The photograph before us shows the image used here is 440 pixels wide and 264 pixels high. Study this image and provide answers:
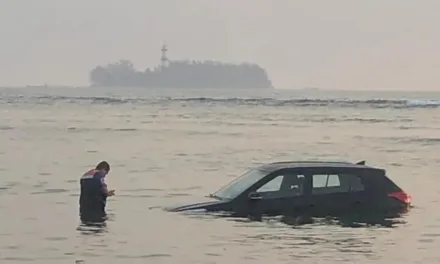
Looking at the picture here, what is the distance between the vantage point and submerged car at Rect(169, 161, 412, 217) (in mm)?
21625

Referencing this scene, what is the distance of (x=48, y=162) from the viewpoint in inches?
1544

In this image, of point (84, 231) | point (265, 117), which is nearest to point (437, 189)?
point (84, 231)

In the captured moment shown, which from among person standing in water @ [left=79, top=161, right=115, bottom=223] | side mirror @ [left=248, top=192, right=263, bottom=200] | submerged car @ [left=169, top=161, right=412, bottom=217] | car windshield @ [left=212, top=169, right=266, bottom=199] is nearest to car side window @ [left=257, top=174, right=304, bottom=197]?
submerged car @ [left=169, top=161, right=412, bottom=217]

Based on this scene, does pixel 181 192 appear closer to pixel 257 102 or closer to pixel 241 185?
pixel 241 185

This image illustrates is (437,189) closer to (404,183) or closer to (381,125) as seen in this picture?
(404,183)

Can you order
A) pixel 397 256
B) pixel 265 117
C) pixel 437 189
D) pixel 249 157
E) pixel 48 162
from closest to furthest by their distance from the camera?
pixel 397 256 → pixel 437 189 → pixel 48 162 → pixel 249 157 → pixel 265 117

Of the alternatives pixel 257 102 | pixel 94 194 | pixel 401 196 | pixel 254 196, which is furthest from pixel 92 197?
pixel 257 102

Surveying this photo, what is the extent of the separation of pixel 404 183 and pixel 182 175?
6847 mm

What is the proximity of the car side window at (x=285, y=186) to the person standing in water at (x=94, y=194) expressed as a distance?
9.92 feet

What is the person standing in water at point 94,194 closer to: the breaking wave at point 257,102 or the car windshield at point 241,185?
the car windshield at point 241,185

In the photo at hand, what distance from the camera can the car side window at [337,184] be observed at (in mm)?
21906

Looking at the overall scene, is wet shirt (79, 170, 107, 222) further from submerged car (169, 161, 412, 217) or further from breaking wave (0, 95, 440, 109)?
breaking wave (0, 95, 440, 109)

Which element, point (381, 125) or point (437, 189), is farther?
point (381, 125)

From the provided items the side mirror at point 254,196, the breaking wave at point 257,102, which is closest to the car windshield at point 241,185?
the side mirror at point 254,196
